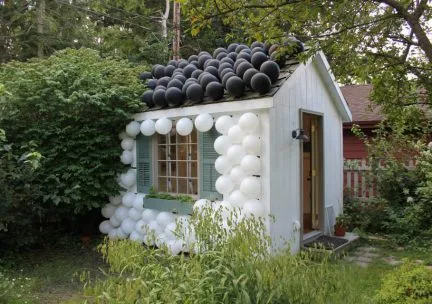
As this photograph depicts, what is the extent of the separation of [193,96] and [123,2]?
1289 cm

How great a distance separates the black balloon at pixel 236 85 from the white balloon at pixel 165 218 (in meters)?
2.35

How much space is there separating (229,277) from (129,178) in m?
5.10

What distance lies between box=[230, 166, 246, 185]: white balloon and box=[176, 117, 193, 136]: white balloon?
1119 millimetres

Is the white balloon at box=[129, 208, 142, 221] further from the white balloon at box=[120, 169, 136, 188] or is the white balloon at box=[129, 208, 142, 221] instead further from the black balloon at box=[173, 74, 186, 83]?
the black balloon at box=[173, 74, 186, 83]

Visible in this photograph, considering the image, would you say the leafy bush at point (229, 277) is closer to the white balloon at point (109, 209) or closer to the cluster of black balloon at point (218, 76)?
the cluster of black balloon at point (218, 76)

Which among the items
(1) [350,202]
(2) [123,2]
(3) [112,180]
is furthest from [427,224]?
(2) [123,2]

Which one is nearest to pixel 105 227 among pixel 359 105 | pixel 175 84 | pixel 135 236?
pixel 135 236

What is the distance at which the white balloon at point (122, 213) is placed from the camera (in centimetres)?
729

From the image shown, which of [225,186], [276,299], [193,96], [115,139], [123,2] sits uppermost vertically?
[123,2]

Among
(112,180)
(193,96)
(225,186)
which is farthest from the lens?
(112,180)

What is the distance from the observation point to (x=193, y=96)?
6.13 metres

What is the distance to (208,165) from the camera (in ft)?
20.3

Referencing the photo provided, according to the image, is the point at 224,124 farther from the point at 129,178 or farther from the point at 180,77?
the point at 129,178

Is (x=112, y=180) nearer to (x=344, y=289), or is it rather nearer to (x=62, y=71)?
(x=62, y=71)
